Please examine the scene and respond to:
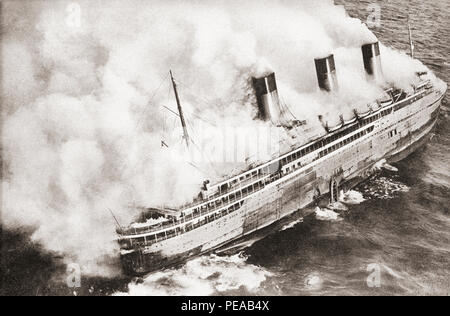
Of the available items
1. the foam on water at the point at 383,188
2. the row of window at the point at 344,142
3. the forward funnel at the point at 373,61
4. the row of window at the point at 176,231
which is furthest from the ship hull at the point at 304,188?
the forward funnel at the point at 373,61

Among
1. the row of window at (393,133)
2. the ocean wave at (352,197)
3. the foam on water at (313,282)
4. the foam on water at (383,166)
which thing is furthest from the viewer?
the row of window at (393,133)

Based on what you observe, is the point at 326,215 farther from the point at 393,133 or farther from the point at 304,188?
the point at 393,133

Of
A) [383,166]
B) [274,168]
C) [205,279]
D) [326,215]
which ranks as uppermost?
[274,168]

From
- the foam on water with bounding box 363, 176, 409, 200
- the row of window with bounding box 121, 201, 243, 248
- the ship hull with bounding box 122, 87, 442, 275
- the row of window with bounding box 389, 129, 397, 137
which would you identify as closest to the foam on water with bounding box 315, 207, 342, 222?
the ship hull with bounding box 122, 87, 442, 275

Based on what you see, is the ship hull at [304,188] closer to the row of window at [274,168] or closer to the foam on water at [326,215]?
the row of window at [274,168]

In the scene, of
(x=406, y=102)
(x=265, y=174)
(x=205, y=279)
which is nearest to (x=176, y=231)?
(x=205, y=279)

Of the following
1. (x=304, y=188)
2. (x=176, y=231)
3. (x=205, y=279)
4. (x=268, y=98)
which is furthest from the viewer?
(x=268, y=98)

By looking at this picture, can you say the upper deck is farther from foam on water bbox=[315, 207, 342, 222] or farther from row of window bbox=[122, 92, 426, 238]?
foam on water bbox=[315, 207, 342, 222]
